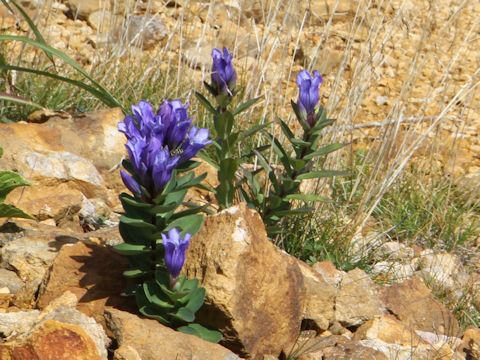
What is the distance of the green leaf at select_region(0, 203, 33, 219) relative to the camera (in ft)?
8.11

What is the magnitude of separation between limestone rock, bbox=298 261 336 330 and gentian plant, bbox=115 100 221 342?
0.43 meters

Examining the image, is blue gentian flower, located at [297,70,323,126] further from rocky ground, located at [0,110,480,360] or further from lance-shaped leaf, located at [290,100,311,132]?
rocky ground, located at [0,110,480,360]

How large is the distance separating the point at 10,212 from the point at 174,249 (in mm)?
648

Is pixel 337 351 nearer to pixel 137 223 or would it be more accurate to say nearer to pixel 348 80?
pixel 137 223

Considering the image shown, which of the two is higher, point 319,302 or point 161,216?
point 161,216

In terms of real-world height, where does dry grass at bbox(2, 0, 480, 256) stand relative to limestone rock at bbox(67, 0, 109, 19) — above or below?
above

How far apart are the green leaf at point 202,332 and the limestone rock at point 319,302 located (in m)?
0.41

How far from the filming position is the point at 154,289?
2.24 metres

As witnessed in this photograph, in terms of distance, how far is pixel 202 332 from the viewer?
7.52 ft

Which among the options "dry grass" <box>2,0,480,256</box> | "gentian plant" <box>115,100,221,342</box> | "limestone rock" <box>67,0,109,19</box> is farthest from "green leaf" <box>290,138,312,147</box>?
"limestone rock" <box>67,0,109,19</box>

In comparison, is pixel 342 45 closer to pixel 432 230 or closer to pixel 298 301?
pixel 432 230

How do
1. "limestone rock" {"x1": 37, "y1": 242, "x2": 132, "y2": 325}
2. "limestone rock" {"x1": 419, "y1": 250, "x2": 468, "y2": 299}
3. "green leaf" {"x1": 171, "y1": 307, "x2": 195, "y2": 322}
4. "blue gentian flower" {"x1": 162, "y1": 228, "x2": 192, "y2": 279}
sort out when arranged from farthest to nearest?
"limestone rock" {"x1": 419, "y1": 250, "x2": 468, "y2": 299}, "limestone rock" {"x1": 37, "y1": 242, "x2": 132, "y2": 325}, "green leaf" {"x1": 171, "y1": 307, "x2": 195, "y2": 322}, "blue gentian flower" {"x1": 162, "y1": 228, "x2": 192, "y2": 279}

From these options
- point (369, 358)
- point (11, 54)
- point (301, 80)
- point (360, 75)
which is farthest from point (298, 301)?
point (11, 54)

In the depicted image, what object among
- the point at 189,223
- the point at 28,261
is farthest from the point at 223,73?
the point at 28,261
